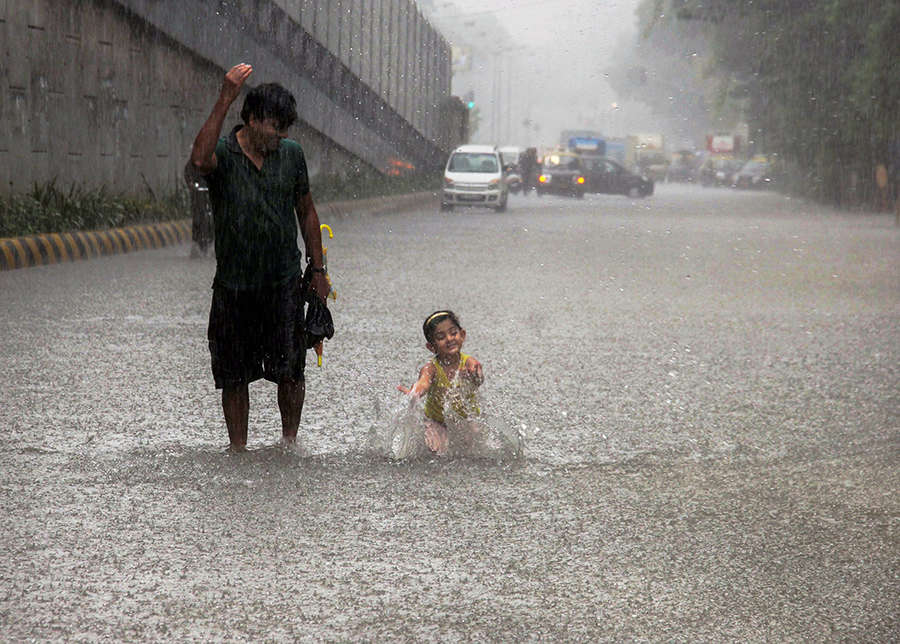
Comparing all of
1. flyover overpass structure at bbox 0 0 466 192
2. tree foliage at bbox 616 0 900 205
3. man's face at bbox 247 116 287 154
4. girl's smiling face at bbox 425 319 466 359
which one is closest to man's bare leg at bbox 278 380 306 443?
girl's smiling face at bbox 425 319 466 359

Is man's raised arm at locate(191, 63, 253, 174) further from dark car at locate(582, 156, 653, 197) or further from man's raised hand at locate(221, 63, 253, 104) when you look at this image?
dark car at locate(582, 156, 653, 197)

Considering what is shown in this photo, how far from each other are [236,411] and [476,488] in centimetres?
115

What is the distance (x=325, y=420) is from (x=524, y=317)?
5.24 metres

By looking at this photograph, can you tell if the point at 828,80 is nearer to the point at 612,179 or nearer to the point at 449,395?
the point at 612,179

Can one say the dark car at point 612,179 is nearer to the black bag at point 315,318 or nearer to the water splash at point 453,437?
the water splash at point 453,437

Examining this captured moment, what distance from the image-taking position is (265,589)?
457 centimetres

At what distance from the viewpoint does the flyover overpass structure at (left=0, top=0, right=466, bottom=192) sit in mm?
20656

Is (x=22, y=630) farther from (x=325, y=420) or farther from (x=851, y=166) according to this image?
(x=851, y=166)

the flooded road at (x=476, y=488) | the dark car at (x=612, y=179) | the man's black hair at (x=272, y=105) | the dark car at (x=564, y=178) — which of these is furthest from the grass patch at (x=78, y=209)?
Result: the dark car at (x=612, y=179)

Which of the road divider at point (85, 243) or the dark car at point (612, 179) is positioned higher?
the road divider at point (85, 243)

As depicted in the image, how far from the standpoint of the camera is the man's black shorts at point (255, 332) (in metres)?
6.46

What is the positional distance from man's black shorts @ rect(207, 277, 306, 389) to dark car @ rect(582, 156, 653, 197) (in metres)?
50.1

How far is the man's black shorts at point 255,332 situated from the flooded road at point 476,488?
14.6 inches

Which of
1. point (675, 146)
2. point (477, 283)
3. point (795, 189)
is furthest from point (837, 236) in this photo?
point (675, 146)
